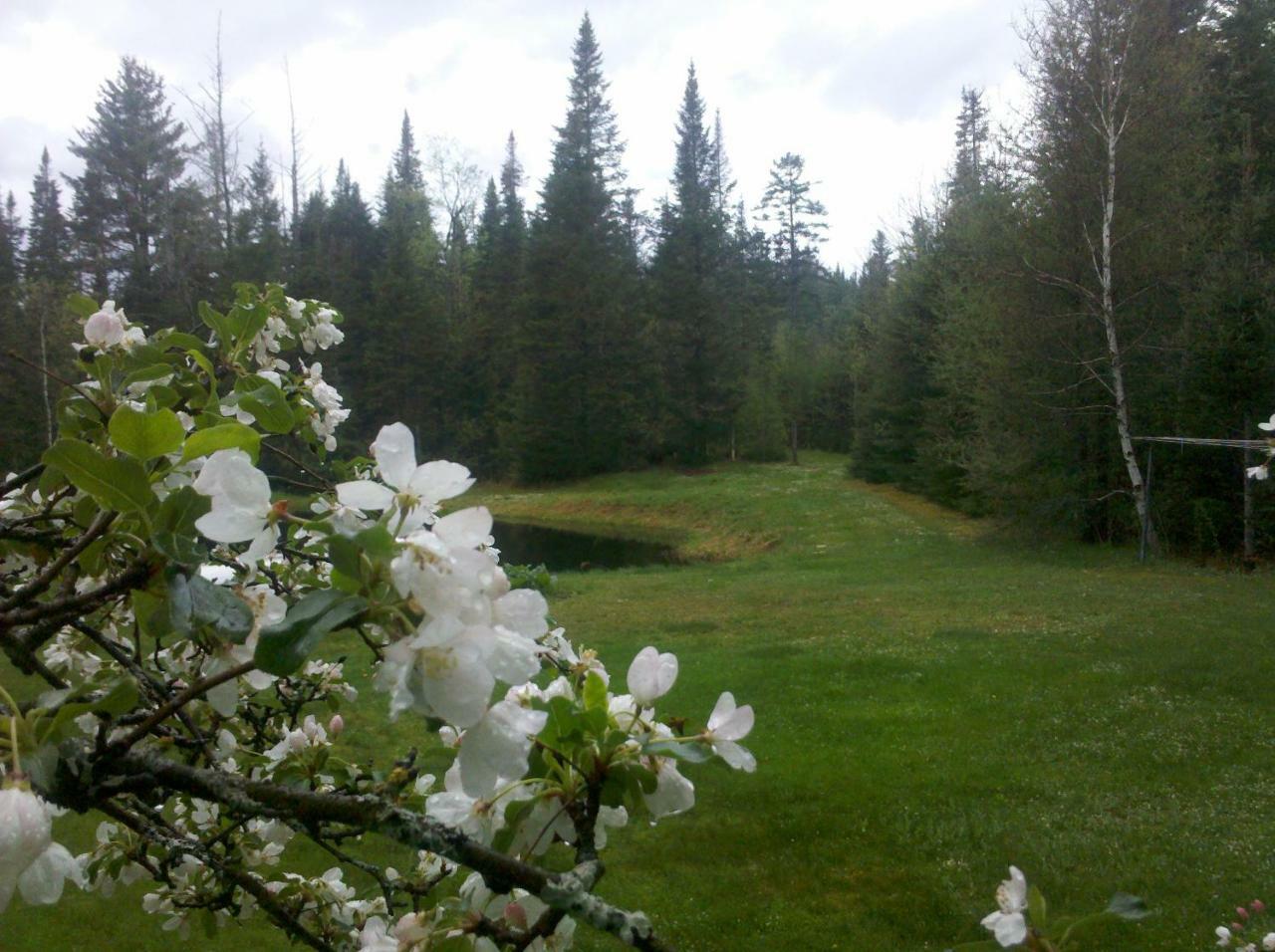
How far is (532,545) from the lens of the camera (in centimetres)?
1861

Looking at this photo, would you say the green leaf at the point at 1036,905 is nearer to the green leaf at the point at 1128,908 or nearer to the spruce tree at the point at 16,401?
the green leaf at the point at 1128,908

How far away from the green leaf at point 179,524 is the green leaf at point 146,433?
0.04 meters

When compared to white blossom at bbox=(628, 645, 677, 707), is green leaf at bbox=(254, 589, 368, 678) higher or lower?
higher

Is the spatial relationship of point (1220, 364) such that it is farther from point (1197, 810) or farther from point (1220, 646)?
point (1197, 810)

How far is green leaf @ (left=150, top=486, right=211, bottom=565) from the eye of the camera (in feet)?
2.28

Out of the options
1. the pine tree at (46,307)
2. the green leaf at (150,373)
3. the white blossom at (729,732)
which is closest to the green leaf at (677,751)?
the white blossom at (729,732)

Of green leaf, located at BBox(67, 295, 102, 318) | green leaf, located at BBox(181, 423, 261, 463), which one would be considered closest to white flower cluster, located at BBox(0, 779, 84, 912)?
green leaf, located at BBox(181, 423, 261, 463)

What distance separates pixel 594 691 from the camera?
826mm

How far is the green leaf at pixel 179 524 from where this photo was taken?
0.70 meters

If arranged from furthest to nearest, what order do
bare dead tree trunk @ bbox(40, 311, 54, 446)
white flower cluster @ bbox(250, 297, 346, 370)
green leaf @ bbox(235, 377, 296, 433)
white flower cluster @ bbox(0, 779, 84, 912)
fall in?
bare dead tree trunk @ bbox(40, 311, 54, 446) → white flower cluster @ bbox(250, 297, 346, 370) → green leaf @ bbox(235, 377, 296, 433) → white flower cluster @ bbox(0, 779, 84, 912)

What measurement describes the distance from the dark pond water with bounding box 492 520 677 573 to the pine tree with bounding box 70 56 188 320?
943 centimetres

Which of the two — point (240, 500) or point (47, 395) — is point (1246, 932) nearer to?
point (240, 500)

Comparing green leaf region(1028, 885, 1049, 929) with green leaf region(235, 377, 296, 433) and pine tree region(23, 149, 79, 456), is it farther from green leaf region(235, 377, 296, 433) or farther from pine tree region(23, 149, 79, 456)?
pine tree region(23, 149, 79, 456)

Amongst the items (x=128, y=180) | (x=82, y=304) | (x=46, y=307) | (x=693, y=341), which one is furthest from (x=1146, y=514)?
(x=128, y=180)
